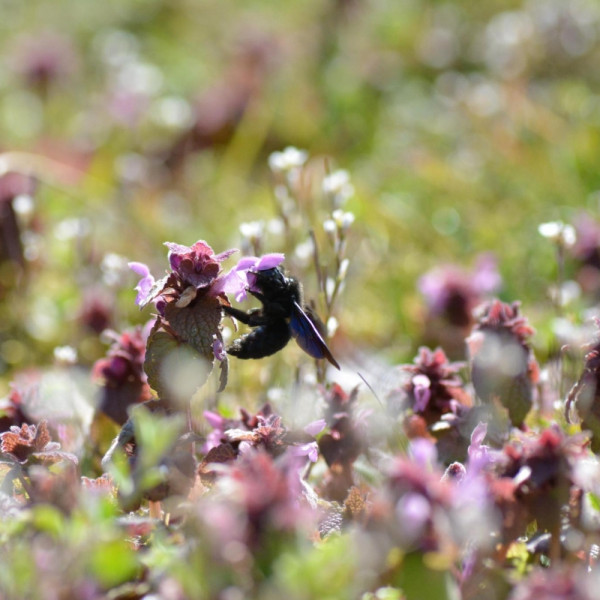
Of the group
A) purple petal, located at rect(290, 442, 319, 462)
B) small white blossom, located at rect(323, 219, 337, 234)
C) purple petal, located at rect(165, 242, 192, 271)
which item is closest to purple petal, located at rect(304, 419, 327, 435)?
purple petal, located at rect(290, 442, 319, 462)

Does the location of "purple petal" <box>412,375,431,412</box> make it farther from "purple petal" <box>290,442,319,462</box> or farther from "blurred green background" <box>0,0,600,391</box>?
"blurred green background" <box>0,0,600,391</box>

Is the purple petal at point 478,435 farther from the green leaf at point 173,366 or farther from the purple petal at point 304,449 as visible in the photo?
the green leaf at point 173,366

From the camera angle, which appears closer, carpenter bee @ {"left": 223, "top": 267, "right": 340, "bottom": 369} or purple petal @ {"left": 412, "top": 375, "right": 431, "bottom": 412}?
carpenter bee @ {"left": 223, "top": 267, "right": 340, "bottom": 369}

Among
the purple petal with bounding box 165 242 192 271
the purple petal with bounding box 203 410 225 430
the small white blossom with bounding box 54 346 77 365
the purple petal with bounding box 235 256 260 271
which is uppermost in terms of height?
the purple petal with bounding box 165 242 192 271

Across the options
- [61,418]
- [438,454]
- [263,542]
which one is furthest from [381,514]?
[61,418]

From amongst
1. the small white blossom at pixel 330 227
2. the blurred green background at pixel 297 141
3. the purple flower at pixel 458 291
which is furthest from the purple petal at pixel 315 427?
the purple flower at pixel 458 291

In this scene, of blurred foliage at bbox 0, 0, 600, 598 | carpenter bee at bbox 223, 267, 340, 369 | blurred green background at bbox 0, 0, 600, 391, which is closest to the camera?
carpenter bee at bbox 223, 267, 340, 369
